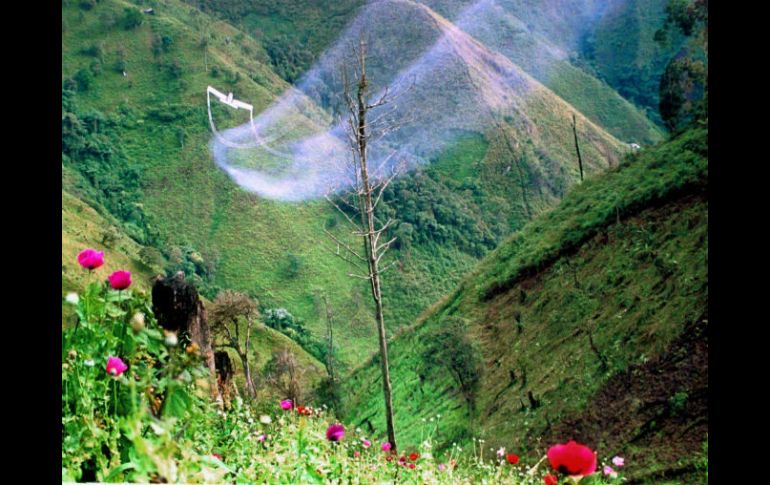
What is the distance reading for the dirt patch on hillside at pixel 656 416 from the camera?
632 cm

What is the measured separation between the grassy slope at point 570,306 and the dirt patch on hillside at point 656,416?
0.19m

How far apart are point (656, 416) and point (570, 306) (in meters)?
4.29

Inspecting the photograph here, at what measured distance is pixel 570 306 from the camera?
453 inches

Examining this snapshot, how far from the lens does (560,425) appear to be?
333 inches

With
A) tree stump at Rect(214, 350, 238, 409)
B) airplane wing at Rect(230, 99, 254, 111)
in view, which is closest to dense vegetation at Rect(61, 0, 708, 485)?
tree stump at Rect(214, 350, 238, 409)

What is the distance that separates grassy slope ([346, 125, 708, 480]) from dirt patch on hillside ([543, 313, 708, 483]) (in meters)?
0.19

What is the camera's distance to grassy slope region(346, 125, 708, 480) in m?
9.09

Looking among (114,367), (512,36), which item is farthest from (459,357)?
(512,36)

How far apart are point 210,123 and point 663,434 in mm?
34863

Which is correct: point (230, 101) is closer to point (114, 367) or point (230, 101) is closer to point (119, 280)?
point (119, 280)

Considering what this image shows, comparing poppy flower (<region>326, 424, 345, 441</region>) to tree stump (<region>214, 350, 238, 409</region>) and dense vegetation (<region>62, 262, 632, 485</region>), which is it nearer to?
dense vegetation (<region>62, 262, 632, 485</region>)
